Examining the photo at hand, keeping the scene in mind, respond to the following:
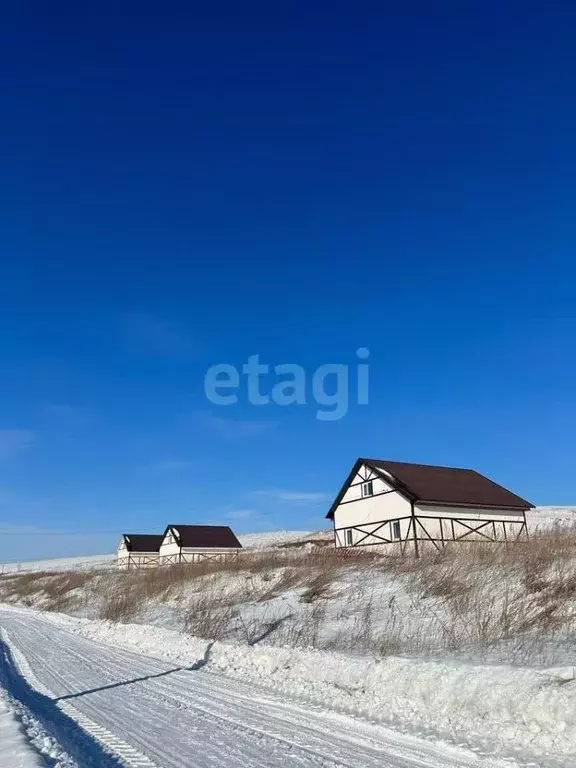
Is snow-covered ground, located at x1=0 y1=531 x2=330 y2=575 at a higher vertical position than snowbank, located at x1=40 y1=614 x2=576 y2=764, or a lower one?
higher

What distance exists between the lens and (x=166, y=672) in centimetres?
1255

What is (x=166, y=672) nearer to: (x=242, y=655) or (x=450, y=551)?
(x=242, y=655)

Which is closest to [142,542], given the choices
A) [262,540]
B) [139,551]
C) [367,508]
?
[139,551]

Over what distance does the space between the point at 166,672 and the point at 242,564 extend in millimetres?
18075

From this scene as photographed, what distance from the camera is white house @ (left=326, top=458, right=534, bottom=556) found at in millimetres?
32312

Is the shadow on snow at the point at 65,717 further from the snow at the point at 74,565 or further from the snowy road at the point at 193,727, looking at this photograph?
the snow at the point at 74,565

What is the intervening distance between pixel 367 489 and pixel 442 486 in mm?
4341

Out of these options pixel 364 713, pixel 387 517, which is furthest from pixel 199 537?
pixel 364 713

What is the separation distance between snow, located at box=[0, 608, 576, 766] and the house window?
2336cm

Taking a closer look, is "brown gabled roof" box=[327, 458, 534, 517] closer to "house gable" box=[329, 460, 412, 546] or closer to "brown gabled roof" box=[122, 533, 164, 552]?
"house gable" box=[329, 460, 412, 546]

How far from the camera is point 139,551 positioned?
79375mm

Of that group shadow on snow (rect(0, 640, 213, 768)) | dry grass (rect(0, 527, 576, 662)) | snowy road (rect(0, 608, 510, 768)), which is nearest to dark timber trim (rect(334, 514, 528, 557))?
dry grass (rect(0, 527, 576, 662))

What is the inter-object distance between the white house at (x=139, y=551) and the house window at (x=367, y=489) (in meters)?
47.6

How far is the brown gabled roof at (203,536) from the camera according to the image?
66.1 m
